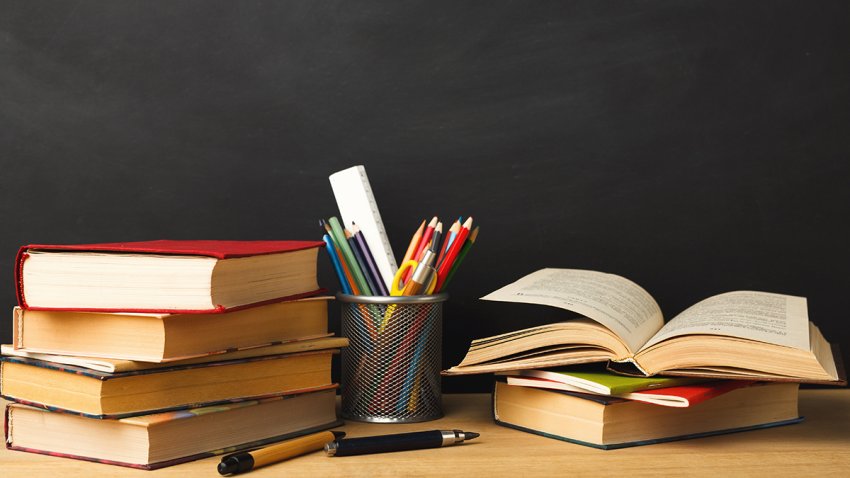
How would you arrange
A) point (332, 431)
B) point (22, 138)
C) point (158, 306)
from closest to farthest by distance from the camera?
point (158, 306) → point (332, 431) → point (22, 138)

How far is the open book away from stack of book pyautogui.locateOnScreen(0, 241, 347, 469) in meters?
0.22

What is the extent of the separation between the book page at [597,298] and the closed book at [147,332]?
0.25m

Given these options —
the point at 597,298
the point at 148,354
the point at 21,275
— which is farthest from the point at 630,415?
the point at 21,275

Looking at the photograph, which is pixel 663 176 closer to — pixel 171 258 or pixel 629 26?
pixel 629 26

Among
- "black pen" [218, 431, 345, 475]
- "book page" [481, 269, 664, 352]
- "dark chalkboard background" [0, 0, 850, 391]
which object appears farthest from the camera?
"dark chalkboard background" [0, 0, 850, 391]

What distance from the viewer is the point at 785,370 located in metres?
0.87

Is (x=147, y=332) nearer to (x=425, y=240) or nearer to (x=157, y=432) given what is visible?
(x=157, y=432)

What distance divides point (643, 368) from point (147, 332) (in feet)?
1.65

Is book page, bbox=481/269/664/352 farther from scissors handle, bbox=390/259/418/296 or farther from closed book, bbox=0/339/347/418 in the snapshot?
closed book, bbox=0/339/347/418

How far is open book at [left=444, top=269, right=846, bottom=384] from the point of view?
2.90 feet

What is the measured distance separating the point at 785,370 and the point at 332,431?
1.55ft

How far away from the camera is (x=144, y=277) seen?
2.84ft

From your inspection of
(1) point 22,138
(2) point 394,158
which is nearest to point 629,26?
(2) point 394,158

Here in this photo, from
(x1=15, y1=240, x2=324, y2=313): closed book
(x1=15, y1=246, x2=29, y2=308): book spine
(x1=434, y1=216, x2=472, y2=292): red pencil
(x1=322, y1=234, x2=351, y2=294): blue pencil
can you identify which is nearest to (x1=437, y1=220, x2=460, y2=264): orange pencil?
(x1=434, y1=216, x2=472, y2=292): red pencil
